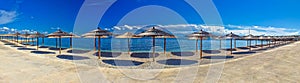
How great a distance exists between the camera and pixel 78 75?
273 inches

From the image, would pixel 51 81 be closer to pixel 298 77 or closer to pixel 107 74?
pixel 107 74

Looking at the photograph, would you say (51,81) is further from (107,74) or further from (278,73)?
(278,73)

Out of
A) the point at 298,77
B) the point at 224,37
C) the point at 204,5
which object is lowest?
the point at 298,77

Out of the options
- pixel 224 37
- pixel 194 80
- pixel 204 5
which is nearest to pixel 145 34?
pixel 204 5

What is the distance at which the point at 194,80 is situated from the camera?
630 centimetres

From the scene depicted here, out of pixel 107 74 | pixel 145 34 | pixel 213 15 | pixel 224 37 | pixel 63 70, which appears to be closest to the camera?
pixel 107 74

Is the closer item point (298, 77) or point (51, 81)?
point (51, 81)

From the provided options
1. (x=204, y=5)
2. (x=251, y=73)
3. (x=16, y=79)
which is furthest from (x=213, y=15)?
(x=16, y=79)

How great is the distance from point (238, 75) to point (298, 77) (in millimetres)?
1784

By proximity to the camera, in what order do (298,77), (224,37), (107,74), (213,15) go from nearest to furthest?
(298,77) < (107,74) < (213,15) < (224,37)

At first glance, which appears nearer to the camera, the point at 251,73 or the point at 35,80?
the point at 35,80

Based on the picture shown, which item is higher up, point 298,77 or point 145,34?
point 145,34

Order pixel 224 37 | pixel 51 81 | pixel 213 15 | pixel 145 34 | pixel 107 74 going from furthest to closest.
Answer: pixel 224 37, pixel 145 34, pixel 213 15, pixel 107 74, pixel 51 81

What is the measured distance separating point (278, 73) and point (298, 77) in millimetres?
648
